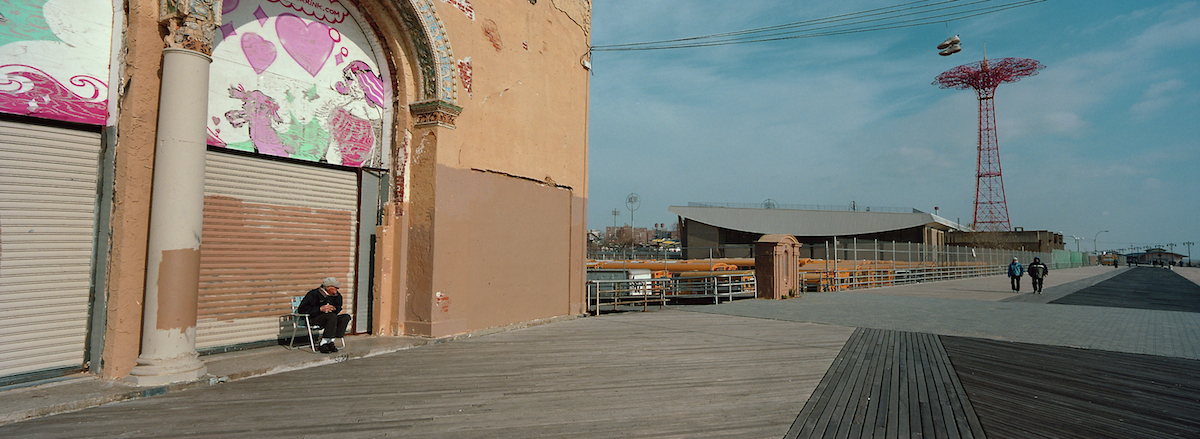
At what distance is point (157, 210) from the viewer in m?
5.51

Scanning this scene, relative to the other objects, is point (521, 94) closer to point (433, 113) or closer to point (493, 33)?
point (493, 33)

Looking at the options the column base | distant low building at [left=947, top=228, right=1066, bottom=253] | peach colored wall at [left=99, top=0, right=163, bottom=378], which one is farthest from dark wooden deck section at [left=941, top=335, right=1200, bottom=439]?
distant low building at [left=947, top=228, right=1066, bottom=253]

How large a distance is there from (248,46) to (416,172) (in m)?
2.61

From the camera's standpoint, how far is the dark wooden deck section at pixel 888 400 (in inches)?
177

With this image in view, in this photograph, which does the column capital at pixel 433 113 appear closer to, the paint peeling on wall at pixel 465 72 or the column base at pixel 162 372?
the paint peeling on wall at pixel 465 72

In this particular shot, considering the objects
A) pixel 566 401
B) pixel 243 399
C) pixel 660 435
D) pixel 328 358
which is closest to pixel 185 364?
pixel 243 399

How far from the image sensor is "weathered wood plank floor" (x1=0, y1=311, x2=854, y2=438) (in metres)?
4.32

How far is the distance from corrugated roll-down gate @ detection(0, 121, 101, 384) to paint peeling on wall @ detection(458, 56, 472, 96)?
4544mm

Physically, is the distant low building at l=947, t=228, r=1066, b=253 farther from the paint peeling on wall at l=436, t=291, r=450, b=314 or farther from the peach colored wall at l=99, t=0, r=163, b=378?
the peach colored wall at l=99, t=0, r=163, b=378

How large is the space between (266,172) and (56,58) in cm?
226

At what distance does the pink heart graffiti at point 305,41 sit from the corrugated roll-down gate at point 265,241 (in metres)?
1.39

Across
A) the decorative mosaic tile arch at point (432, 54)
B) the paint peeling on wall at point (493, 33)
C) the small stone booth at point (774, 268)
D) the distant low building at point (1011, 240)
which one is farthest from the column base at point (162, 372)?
the distant low building at point (1011, 240)

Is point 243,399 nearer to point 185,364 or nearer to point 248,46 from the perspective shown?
point 185,364

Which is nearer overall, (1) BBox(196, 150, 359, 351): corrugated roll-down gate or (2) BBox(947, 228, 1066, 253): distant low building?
(1) BBox(196, 150, 359, 351): corrugated roll-down gate
